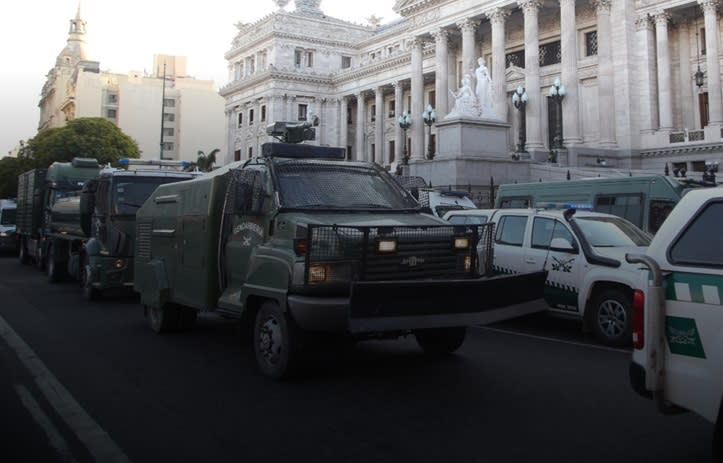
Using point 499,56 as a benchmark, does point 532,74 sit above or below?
below

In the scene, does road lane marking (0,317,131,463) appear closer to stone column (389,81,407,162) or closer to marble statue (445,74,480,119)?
marble statue (445,74,480,119)

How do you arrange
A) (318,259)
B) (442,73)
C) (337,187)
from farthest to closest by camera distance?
(442,73) < (337,187) < (318,259)

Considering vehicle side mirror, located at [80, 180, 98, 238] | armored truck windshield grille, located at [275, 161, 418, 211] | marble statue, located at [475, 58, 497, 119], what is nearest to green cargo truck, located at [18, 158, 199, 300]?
vehicle side mirror, located at [80, 180, 98, 238]

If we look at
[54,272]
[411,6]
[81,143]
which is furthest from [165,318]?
[81,143]

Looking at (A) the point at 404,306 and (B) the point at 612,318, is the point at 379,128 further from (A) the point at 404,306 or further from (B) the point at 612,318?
(A) the point at 404,306

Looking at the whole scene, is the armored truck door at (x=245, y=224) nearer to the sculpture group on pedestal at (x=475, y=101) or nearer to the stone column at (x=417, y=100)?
the sculpture group on pedestal at (x=475, y=101)

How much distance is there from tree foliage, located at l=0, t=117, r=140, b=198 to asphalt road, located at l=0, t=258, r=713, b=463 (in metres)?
51.1

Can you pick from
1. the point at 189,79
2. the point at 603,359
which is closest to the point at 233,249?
the point at 603,359

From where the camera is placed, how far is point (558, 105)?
38.3 meters

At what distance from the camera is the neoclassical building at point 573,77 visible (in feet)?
110

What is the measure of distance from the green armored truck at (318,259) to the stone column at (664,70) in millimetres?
31889

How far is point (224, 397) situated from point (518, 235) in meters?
6.18

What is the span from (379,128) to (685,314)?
56.6 meters

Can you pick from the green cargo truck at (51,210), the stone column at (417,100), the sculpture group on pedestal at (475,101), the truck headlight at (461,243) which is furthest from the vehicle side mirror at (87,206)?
the stone column at (417,100)
